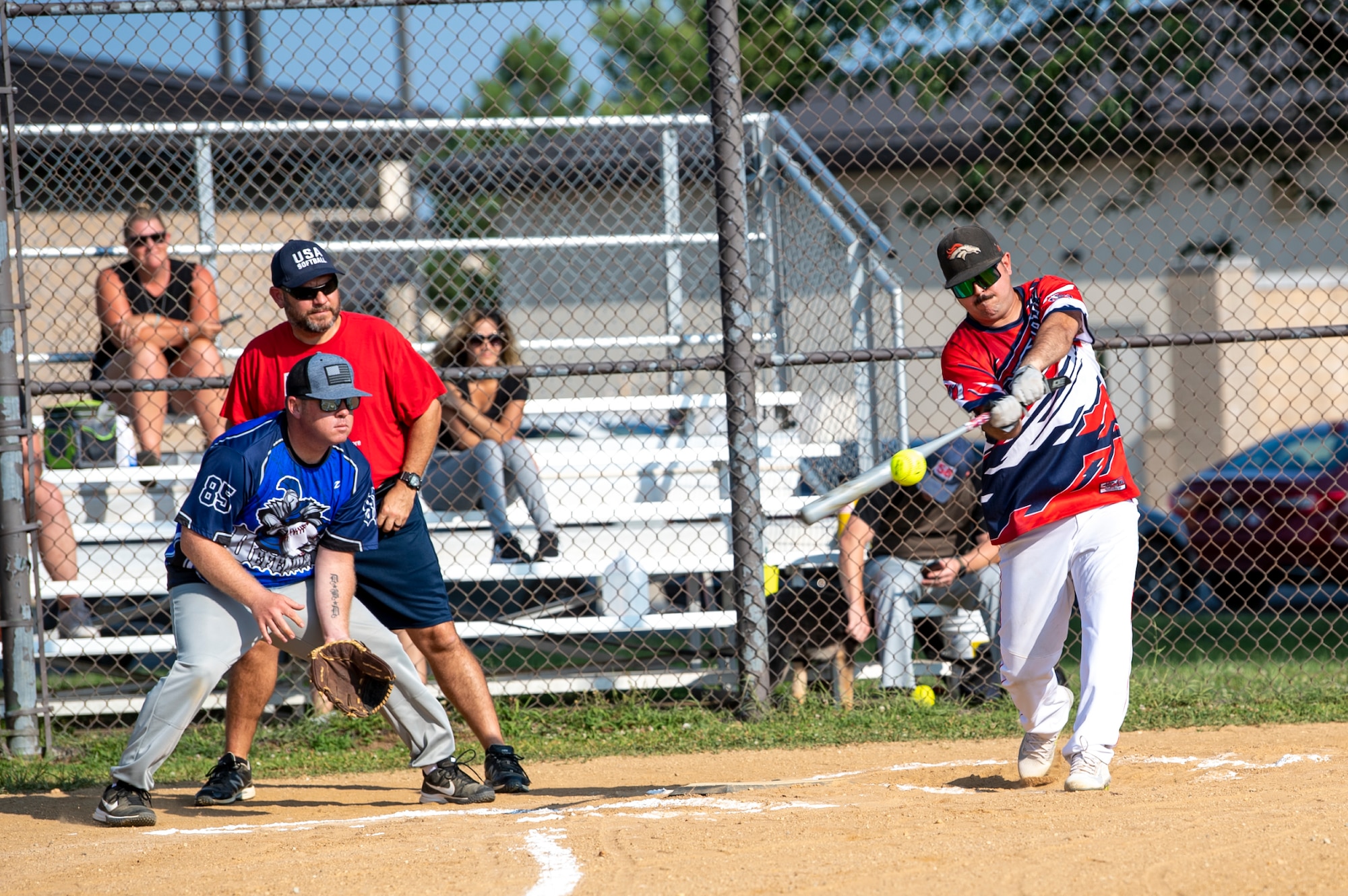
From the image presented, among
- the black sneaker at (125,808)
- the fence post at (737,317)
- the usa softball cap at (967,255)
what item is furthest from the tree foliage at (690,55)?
the black sneaker at (125,808)

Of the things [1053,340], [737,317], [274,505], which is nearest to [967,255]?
[1053,340]

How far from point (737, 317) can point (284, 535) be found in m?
2.33

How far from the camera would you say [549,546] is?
22.1 feet

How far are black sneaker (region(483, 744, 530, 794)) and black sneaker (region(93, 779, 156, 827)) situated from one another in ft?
3.82

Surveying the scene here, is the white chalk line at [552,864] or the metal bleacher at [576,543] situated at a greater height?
the metal bleacher at [576,543]

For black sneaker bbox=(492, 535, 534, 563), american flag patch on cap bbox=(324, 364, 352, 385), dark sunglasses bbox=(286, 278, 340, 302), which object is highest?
dark sunglasses bbox=(286, 278, 340, 302)

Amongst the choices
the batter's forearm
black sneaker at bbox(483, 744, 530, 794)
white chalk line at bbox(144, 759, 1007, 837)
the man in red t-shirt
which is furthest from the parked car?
the man in red t-shirt

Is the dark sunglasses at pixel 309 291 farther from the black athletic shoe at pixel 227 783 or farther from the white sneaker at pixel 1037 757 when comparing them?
the white sneaker at pixel 1037 757

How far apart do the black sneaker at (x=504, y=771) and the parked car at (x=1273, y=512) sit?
23.4 ft

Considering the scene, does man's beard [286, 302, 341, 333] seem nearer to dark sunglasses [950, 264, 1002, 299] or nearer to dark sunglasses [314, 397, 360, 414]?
dark sunglasses [314, 397, 360, 414]

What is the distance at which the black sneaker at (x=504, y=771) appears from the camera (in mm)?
4656

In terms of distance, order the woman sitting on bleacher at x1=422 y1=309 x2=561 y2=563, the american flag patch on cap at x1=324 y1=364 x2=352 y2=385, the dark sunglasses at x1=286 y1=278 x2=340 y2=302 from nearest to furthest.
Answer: the american flag patch on cap at x1=324 y1=364 x2=352 y2=385, the dark sunglasses at x1=286 y1=278 x2=340 y2=302, the woman sitting on bleacher at x1=422 y1=309 x2=561 y2=563

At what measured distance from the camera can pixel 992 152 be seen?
40.8 ft

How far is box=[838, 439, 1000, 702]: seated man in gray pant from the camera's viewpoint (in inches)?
242
